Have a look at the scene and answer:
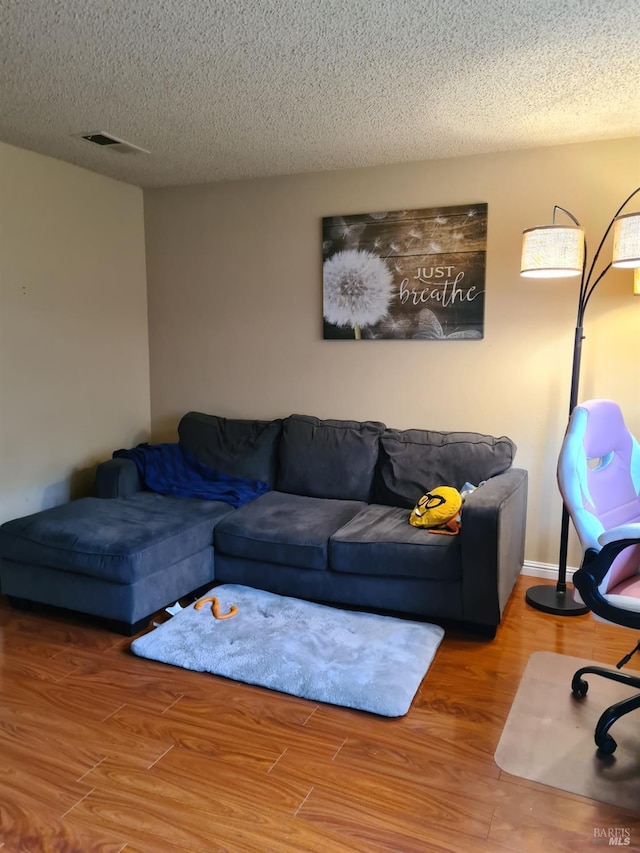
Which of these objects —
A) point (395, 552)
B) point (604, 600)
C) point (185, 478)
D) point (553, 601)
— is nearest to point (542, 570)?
point (553, 601)

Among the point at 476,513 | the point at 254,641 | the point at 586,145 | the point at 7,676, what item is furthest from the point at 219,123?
the point at 7,676

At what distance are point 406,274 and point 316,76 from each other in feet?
4.68

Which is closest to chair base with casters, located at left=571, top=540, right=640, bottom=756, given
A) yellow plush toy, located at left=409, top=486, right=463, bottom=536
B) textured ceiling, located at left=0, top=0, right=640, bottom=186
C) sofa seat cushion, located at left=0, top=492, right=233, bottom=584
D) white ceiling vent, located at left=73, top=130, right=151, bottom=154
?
yellow plush toy, located at left=409, top=486, right=463, bottom=536

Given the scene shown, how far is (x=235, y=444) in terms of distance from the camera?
4.02m

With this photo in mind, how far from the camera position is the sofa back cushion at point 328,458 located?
371cm

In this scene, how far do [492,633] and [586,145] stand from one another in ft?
8.25

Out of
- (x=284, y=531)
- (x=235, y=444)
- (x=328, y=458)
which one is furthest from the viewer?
(x=235, y=444)

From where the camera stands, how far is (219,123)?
10.2 ft

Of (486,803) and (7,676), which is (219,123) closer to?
(7,676)

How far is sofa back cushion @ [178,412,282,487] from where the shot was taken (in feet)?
13.0

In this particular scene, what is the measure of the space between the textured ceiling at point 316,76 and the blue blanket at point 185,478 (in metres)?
1.75

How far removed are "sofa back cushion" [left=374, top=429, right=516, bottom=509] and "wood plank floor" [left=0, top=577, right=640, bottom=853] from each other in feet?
3.12

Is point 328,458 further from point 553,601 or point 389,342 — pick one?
point 553,601

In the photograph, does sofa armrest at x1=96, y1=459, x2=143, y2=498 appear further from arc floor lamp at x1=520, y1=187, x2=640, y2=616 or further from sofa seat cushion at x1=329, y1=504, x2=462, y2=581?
arc floor lamp at x1=520, y1=187, x2=640, y2=616
